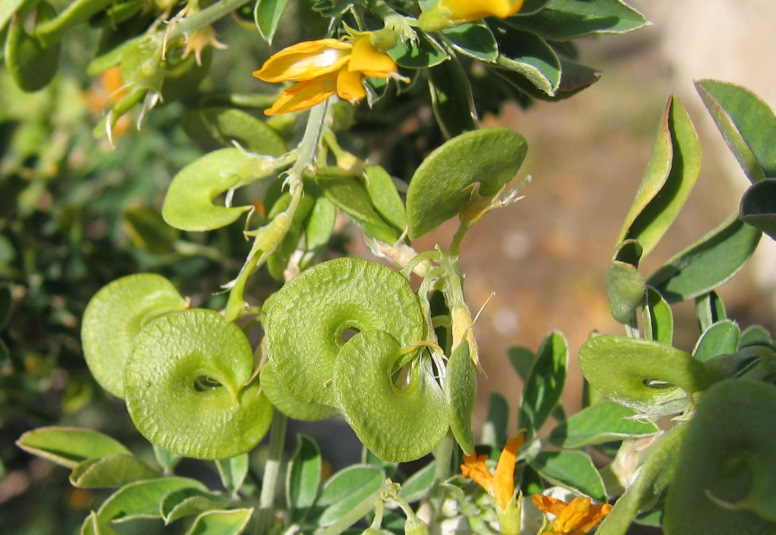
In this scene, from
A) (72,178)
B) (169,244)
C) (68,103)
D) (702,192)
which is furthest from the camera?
(702,192)

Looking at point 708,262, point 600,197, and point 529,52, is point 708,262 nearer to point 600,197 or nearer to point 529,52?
point 529,52

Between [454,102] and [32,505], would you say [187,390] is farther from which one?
[32,505]

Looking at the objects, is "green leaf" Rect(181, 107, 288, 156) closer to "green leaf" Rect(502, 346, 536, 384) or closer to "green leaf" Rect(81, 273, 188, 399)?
"green leaf" Rect(81, 273, 188, 399)

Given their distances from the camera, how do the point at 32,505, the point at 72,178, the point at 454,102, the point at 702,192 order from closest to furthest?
the point at 454,102 < the point at 72,178 < the point at 32,505 < the point at 702,192

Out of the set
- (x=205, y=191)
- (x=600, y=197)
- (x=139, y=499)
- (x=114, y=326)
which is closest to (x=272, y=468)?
(x=139, y=499)

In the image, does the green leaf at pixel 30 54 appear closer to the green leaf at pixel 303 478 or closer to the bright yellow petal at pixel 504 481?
the green leaf at pixel 303 478

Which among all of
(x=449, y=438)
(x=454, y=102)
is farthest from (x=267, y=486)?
(x=454, y=102)
